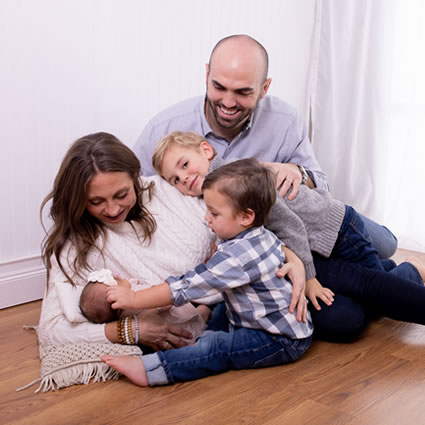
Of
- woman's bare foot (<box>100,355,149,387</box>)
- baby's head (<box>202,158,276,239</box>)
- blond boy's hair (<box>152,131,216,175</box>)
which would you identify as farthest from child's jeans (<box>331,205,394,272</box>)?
woman's bare foot (<box>100,355,149,387</box>)

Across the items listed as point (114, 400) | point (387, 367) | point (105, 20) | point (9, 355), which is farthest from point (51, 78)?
point (387, 367)

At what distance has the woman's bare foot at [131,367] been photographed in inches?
62.9

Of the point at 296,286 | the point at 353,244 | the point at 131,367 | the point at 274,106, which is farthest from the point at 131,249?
the point at 274,106

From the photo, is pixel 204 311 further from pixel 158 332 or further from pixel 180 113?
pixel 180 113

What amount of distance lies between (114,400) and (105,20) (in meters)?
1.68

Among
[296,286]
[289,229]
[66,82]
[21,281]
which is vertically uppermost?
[66,82]

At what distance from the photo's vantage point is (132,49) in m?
2.63

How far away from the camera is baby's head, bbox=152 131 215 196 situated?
198 cm

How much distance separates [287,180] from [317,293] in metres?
0.41

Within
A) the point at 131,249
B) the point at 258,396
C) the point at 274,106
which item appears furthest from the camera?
the point at 274,106

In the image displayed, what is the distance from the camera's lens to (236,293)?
1720mm

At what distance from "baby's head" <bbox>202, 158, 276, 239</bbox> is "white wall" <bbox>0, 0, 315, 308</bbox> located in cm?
99

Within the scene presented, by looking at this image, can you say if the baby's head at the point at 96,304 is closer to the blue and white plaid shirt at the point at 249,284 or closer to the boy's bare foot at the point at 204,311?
the blue and white plaid shirt at the point at 249,284

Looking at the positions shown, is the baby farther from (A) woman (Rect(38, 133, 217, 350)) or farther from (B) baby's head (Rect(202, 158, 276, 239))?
(B) baby's head (Rect(202, 158, 276, 239))
